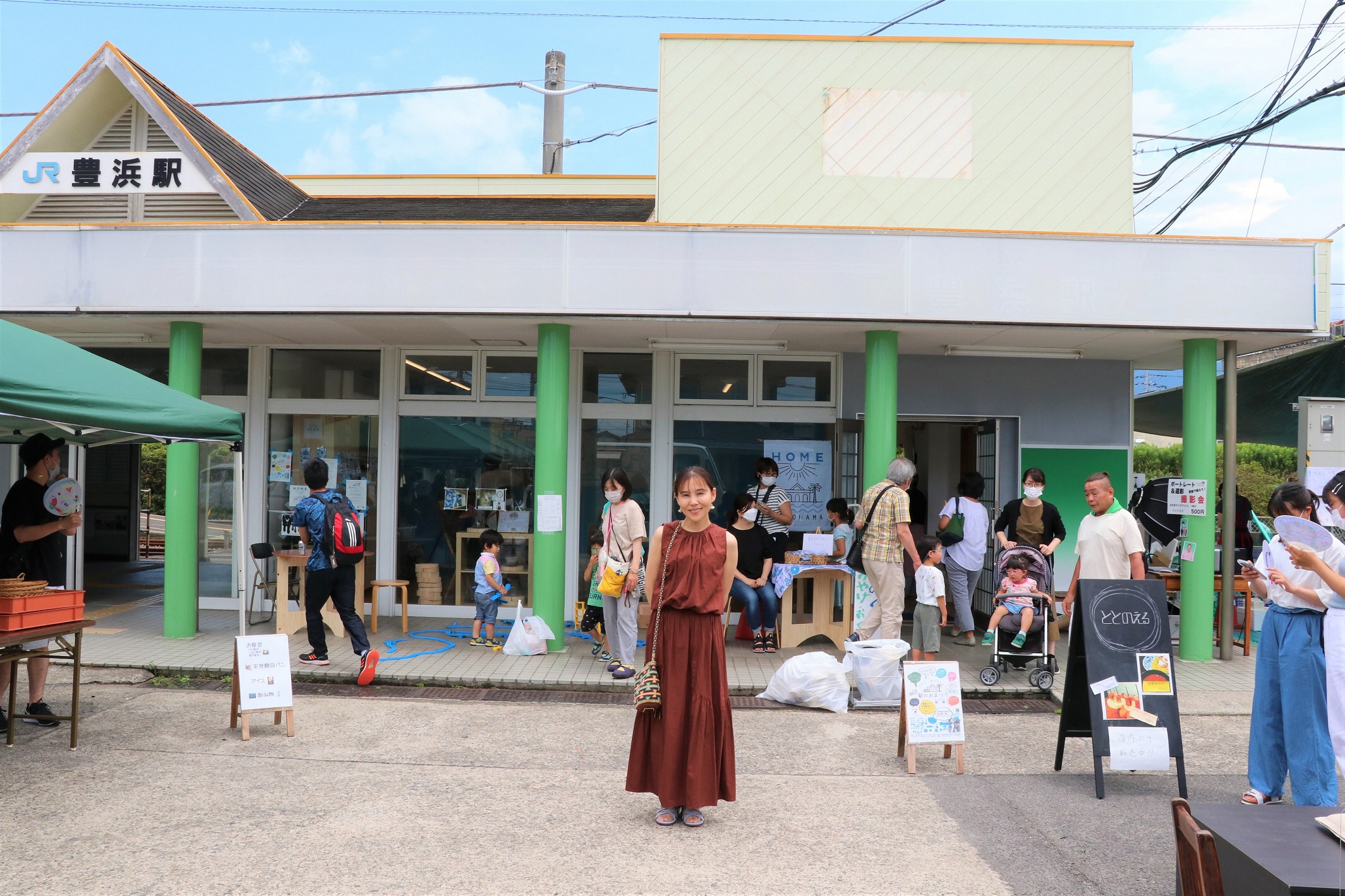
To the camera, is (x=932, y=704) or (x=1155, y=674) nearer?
(x=1155, y=674)

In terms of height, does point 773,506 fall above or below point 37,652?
above

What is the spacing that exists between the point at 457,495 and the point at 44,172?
5.16 m

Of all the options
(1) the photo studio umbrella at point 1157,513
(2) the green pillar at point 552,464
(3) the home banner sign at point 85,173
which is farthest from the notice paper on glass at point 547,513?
(1) the photo studio umbrella at point 1157,513

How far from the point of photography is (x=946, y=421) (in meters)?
10.2

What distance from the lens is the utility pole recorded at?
19.8 m

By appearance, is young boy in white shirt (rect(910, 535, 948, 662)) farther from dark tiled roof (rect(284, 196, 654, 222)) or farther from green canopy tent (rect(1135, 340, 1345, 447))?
dark tiled roof (rect(284, 196, 654, 222))

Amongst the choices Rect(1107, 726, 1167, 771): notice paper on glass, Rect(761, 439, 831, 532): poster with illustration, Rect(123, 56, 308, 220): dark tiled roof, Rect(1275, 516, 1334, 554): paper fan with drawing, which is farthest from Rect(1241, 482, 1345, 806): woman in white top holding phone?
Rect(123, 56, 308, 220): dark tiled roof

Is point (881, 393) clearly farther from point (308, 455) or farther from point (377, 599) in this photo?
point (308, 455)

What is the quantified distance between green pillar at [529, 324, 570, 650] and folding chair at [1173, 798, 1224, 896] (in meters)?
6.15

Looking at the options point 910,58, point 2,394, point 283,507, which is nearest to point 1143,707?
point 2,394

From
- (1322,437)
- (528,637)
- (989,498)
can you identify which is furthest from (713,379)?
(1322,437)

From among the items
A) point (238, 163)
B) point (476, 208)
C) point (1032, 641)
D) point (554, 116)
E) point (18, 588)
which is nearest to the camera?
point (18, 588)

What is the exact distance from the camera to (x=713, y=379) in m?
10.0

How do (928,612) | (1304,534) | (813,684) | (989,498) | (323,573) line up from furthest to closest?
(989,498) → (928,612) → (323,573) → (813,684) → (1304,534)
